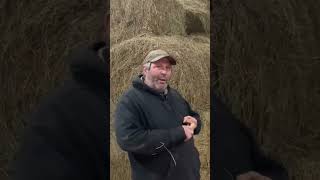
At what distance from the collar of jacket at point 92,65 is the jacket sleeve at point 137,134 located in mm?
165

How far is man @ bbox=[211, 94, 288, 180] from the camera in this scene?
2789mm

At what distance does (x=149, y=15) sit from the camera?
272 centimetres

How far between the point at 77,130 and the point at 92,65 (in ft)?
1.11

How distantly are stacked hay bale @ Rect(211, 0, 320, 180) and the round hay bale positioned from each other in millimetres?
101

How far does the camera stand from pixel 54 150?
8.93 feet

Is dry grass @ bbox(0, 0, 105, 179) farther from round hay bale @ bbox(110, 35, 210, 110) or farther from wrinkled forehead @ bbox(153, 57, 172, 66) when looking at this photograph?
wrinkled forehead @ bbox(153, 57, 172, 66)

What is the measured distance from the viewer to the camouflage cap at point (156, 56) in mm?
2680

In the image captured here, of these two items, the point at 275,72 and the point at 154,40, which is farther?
the point at 275,72

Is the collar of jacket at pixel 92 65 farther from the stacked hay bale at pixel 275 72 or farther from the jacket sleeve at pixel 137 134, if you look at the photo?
the stacked hay bale at pixel 275 72

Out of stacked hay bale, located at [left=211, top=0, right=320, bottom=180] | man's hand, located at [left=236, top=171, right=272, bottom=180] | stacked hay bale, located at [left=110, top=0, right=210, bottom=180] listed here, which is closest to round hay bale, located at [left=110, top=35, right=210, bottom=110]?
stacked hay bale, located at [left=110, top=0, right=210, bottom=180]

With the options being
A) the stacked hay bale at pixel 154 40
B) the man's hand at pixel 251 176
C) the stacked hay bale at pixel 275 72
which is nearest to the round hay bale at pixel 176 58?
the stacked hay bale at pixel 154 40

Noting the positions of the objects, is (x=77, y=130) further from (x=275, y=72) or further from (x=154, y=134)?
(x=275, y=72)

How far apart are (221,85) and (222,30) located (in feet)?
0.93

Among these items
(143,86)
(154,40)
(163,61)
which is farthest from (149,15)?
(143,86)
